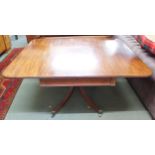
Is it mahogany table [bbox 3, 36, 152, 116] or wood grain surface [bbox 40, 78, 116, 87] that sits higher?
mahogany table [bbox 3, 36, 152, 116]

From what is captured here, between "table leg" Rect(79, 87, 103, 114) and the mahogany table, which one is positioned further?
"table leg" Rect(79, 87, 103, 114)

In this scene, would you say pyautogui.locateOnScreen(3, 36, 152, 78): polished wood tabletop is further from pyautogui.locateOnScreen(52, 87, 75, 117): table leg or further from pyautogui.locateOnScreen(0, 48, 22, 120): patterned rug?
pyautogui.locateOnScreen(0, 48, 22, 120): patterned rug

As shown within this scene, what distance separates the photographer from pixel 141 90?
1885mm

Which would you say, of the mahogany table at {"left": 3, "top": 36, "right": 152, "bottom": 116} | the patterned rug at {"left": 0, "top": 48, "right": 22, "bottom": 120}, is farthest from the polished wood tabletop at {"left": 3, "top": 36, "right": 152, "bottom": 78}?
the patterned rug at {"left": 0, "top": 48, "right": 22, "bottom": 120}

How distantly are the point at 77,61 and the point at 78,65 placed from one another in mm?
94

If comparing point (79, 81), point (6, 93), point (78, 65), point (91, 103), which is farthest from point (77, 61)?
point (6, 93)

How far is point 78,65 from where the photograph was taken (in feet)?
5.33

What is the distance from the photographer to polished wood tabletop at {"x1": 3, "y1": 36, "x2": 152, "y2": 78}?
1.49 metres

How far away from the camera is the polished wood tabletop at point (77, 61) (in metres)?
1.49

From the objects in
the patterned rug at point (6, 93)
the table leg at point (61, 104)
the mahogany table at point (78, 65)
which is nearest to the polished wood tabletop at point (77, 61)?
the mahogany table at point (78, 65)

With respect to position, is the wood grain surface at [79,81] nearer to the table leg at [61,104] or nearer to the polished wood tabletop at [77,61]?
the polished wood tabletop at [77,61]
